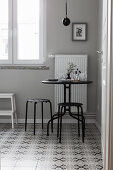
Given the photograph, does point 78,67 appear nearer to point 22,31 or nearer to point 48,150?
point 22,31

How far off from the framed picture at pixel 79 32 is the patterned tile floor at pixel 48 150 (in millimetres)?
1472

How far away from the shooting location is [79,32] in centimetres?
535

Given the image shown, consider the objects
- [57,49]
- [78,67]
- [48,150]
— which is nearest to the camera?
[48,150]

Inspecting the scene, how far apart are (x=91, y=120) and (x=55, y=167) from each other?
2.43 metres

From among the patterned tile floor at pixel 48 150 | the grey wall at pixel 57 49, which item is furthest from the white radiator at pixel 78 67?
the patterned tile floor at pixel 48 150

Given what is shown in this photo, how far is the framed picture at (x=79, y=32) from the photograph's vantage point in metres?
5.34

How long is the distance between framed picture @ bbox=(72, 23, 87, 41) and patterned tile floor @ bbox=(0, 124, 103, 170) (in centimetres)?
147

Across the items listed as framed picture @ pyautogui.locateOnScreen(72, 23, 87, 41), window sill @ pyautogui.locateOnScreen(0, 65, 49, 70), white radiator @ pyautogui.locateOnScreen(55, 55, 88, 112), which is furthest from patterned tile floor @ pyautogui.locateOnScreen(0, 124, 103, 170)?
framed picture @ pyautogui.locateOnScreen(72, 23, 87, 41)

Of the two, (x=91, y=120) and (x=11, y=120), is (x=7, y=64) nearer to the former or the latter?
(x=11, y=120)

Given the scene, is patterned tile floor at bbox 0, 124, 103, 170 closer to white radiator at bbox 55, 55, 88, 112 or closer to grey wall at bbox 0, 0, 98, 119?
white radiator at bbox 55, 55, 88, 112

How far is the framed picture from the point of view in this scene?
5.34 m

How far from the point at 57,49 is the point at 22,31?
0.65m

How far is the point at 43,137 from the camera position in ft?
14.4

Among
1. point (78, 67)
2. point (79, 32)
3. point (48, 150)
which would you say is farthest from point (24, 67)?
point (48, 150)
